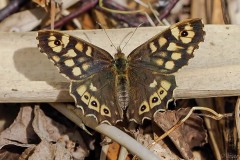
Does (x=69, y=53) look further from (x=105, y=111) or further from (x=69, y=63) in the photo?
(x=105, y=111)

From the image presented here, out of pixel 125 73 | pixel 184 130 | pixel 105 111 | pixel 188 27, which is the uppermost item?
pixel 188 27

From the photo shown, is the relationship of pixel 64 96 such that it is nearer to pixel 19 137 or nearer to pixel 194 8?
pixel 19 137

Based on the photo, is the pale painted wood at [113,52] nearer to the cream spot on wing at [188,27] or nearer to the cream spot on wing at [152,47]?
the cream spot on wing at [152,47]

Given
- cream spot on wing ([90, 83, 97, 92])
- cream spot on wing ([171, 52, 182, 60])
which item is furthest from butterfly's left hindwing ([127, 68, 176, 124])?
cream spot on wing ([90, 83, 97, 92])

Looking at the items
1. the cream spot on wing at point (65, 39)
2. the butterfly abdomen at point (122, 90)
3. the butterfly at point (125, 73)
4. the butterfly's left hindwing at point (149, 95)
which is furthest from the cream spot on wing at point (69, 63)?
the butterfly's left hindwing at point (149, 95)

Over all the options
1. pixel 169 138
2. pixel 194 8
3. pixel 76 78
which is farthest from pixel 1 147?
pixel 194 8

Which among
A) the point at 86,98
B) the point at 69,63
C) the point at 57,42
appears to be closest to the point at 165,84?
the point at 86,98

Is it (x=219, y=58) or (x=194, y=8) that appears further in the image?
(x=194, y=8)
